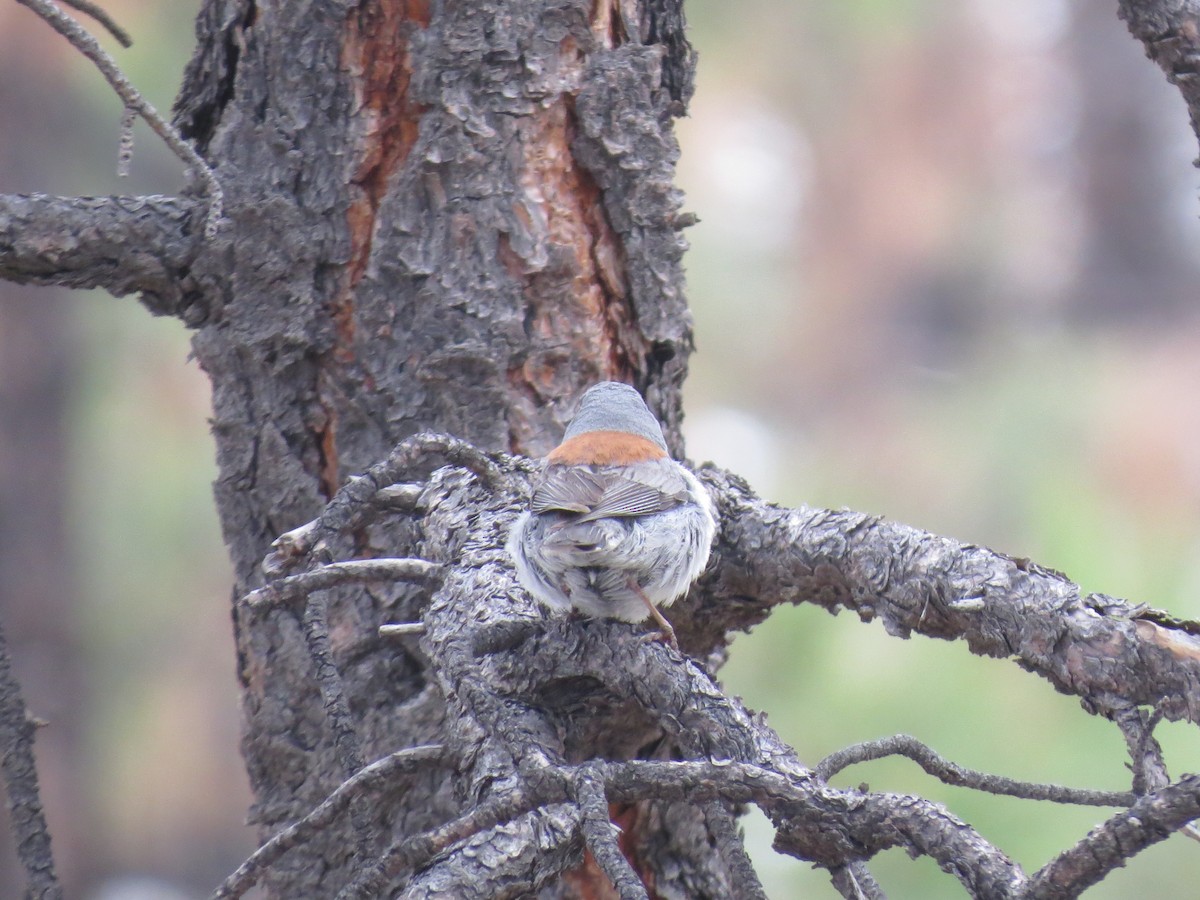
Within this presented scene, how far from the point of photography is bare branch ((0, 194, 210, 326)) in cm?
169

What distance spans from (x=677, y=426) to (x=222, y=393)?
32.8 inches

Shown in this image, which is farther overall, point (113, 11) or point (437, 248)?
point (113, 11)

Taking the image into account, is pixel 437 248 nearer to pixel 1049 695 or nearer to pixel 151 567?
pixel 1049 695

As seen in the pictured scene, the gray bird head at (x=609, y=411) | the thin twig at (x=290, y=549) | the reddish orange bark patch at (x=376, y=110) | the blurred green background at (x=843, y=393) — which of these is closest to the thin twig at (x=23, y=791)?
the thin twig at (x=290, y=549)

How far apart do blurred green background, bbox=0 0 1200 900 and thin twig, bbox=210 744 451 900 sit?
244 cm

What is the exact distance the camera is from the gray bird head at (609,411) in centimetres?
192

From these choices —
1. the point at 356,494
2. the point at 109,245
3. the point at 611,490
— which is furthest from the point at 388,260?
the point at 356,494

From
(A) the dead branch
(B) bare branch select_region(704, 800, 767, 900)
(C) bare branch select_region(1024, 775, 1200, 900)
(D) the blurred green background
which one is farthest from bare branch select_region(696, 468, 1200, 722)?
(D) the blurred green background

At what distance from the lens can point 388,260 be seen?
6.41 ft

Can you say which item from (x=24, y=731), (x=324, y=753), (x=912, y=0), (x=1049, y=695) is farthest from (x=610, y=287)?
(x=912, y=0)

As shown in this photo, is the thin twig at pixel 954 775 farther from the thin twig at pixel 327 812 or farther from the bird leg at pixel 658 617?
the thin twig at pixel 327 812

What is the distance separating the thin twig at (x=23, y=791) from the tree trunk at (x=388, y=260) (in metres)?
0.52

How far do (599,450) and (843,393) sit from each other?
10.7ft

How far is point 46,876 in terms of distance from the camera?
1.37 meters
